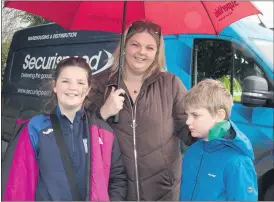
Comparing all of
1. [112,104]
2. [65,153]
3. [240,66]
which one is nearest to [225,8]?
[112,104]

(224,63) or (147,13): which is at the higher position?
(147,13)

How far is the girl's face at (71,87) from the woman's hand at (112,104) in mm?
164

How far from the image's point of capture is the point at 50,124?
1.81m

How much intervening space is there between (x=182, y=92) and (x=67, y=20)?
89cm

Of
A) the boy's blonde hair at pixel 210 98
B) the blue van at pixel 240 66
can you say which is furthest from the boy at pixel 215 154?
the blue van at pixel 240 66

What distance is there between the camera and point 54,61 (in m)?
5.25

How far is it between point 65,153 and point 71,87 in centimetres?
32

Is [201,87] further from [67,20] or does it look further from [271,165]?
[271,165]

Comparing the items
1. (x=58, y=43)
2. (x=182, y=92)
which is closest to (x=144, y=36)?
(x=182, y=92)

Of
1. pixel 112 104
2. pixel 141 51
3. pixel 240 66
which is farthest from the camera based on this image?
pixel 240 66

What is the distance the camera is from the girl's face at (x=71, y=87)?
186 centimetres

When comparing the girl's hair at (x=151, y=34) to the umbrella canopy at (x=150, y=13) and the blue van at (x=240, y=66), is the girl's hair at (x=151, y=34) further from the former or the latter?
the blue van at (x=240, y=66)

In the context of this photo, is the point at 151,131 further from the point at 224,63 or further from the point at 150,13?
the point at 224,63

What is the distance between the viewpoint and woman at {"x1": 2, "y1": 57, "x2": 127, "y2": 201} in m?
1.70
